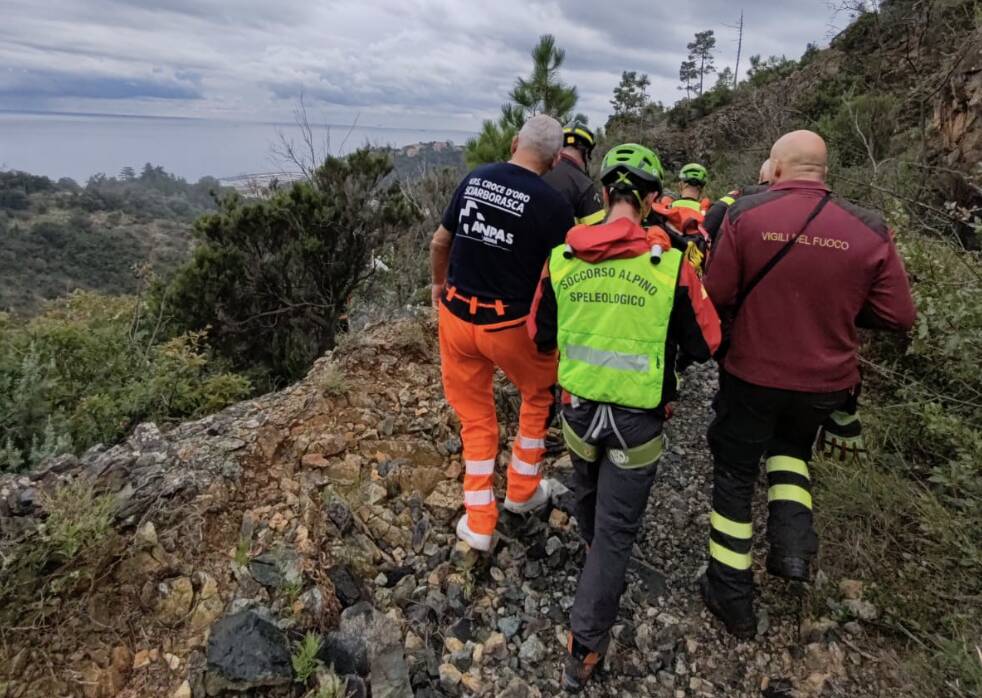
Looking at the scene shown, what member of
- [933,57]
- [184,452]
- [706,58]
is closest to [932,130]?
[933,57]

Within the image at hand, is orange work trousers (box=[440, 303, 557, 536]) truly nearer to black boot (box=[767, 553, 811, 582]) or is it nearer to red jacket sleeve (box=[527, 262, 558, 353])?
red jacket sleeve (box=[527, 262, 558, 353])

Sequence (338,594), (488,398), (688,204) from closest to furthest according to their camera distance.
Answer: (338,594) → (488,398) → (688,204)

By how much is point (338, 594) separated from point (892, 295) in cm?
261

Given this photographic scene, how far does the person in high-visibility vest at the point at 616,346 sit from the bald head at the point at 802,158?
2.10 feet

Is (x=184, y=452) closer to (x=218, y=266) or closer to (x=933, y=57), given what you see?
(x=218, y=266)

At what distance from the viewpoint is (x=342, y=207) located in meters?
8.90

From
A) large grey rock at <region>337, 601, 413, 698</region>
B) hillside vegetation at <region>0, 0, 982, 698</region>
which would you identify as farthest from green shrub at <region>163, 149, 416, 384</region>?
large grey rock at <region>337, 601, 413, 698</region>

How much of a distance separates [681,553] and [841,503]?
0.81 meters

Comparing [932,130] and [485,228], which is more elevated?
[932,130]

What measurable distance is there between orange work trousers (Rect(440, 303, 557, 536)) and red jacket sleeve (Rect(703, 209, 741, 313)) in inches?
31.9

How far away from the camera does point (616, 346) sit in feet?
7.06

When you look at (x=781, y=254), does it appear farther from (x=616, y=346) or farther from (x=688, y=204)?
(x=688, y=204)

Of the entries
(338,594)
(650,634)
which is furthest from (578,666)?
(338,594)

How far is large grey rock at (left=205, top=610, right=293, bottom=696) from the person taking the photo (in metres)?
2.01
